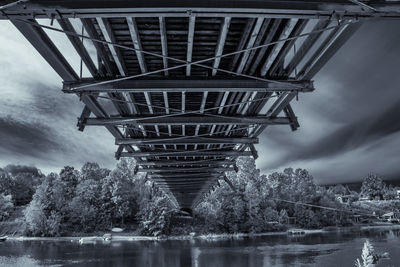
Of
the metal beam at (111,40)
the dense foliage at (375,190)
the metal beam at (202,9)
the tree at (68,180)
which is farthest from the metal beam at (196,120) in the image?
the dense foliage at (375,190)

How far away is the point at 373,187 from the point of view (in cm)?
18538

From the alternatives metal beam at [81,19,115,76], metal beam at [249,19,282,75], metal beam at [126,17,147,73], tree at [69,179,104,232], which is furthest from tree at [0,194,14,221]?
metal beam at [249,19,282,75]

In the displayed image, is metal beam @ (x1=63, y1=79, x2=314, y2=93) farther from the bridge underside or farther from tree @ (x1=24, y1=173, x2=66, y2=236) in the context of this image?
tree @ (x1=24, y1=173, x2=66, y2=236)

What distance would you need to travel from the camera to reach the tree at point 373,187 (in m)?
184

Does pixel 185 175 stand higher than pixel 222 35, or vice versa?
pixel 185 175

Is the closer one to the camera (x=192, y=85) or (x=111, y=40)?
(x=111, y=40)

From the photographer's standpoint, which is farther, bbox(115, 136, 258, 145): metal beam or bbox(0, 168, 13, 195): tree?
bbox(0, 168, 13, 195): tree

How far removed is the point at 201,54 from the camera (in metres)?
7.14

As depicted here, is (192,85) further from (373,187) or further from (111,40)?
(373,187)

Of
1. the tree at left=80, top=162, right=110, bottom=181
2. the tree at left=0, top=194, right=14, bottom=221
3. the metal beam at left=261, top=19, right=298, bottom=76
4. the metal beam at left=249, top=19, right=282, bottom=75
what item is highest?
the tree at left=80, top=162, right=110, bottom=181

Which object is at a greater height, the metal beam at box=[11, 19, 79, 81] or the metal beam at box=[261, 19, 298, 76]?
the metal beam at box=[261, 19, 298, 76]

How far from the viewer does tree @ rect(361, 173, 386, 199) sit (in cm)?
18388

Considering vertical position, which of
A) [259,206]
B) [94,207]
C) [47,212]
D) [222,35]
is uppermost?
[94,207]

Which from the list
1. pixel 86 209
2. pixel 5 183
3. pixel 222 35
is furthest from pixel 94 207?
pixel 222 35
